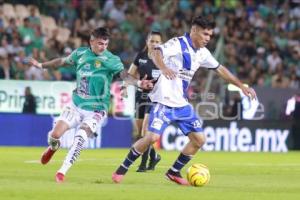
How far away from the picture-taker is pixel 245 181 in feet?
49.7

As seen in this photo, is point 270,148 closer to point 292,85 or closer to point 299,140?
point 299,140

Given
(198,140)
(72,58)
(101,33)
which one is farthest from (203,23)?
(72,58)

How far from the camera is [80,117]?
570 inches

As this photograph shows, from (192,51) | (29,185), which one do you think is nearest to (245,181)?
(192,51)

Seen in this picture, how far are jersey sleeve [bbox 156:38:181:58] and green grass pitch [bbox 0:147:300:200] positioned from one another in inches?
76.5

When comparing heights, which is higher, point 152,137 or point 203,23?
point 203,23

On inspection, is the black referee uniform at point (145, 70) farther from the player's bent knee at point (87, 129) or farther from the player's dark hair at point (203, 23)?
the player's dark hair at point (203, 23)

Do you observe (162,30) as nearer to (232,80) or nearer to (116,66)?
(116,66)

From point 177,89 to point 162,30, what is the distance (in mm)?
17799

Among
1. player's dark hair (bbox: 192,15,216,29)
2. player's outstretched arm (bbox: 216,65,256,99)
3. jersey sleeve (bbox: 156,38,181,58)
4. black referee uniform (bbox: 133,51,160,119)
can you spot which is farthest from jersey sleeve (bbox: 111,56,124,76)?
black referee uniform (bbox: 133,51,160,119)

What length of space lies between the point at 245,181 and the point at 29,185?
12.7 feet

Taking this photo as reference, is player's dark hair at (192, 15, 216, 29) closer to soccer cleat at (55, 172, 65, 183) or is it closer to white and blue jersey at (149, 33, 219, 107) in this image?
white and blue jersey at (149, 33, 219, 107)

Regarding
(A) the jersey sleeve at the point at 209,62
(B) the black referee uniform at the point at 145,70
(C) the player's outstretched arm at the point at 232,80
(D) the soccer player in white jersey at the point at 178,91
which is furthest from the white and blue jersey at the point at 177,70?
(B) the black referee uniform at the point at 145,70

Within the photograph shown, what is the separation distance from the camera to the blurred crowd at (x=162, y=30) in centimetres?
2870
